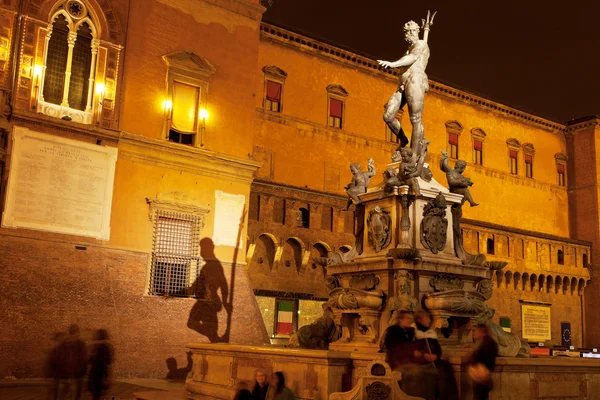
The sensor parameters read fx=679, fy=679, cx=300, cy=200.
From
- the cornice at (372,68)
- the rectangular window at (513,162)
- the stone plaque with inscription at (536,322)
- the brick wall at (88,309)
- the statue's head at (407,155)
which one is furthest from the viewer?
the rectangular window at (513,162)

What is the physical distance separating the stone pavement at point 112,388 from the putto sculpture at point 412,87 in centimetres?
598

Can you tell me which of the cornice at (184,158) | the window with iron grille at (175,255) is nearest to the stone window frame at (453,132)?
the cornice at (184,158)

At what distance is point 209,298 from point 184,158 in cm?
418

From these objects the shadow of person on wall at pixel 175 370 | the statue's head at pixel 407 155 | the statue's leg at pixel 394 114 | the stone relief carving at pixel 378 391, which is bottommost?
the shadow of person on wall at pixel 175 370

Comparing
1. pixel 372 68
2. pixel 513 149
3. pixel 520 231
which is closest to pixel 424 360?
pixel 372 68

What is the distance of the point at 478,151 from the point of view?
3747cm

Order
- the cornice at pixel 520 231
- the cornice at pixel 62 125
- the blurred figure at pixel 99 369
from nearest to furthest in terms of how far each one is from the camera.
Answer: the blurred figure at pixel 99 369 → the cornice at pixel 62 125 → the cornice at pixel 520 231

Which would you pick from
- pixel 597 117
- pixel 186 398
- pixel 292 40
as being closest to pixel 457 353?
pixel 186 398

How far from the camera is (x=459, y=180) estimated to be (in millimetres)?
11180

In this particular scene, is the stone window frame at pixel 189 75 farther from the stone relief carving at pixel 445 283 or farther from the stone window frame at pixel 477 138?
the stone window frame at pixel 477 138

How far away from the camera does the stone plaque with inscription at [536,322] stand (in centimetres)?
3441

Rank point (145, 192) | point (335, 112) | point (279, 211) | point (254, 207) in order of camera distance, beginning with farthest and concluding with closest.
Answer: point (335, 112) < point (279, 211) < point (254, 207) < point (145, 192)

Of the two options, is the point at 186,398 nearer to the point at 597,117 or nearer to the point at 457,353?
the point at 457,353

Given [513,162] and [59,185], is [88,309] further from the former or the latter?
[513,162]
